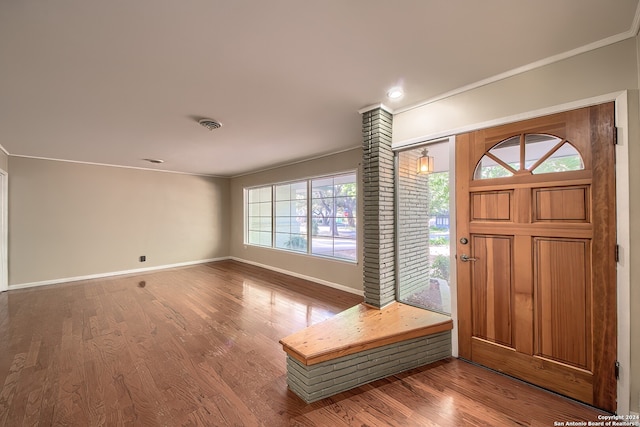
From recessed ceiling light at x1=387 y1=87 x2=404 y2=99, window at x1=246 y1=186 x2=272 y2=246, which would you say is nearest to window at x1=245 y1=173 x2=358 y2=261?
window at x1=246 y1=186 x2=272 y2=246

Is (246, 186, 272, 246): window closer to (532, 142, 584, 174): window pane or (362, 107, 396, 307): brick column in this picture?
(362, 107, 396, 307): brick column

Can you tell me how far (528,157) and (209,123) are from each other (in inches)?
127

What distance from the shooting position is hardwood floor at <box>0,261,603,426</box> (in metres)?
1.70

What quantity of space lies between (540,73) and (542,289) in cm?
166

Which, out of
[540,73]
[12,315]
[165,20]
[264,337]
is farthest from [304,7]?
[12,315]

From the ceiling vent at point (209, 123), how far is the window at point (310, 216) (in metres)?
2.39

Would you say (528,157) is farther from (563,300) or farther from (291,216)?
(291,216)

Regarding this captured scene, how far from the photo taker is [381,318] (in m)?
2.47

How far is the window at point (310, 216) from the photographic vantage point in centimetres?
471

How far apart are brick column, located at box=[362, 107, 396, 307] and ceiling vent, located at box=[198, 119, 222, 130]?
1772 millimetres

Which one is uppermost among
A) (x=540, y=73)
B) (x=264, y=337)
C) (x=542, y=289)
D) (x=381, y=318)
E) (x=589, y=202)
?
(x=540, y=73)

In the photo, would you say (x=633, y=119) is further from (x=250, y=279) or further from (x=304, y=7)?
(x=250, y=279)

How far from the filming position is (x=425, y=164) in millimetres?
3188

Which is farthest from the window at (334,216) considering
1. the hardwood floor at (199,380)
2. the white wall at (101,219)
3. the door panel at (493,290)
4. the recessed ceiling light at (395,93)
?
the white wall at (101,219)
